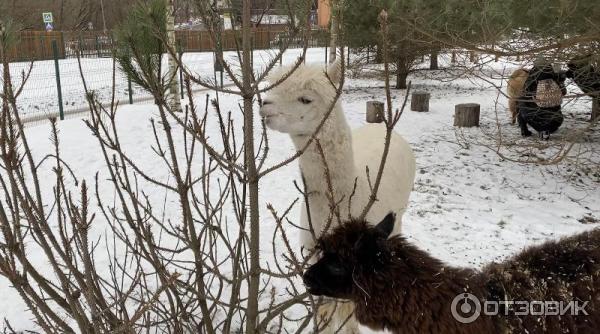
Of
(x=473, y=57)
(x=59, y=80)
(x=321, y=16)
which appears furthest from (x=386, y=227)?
(x=59, y=80)

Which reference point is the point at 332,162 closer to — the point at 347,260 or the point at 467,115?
the point at 347,260

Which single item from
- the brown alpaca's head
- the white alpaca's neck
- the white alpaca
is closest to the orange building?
the white alpaca

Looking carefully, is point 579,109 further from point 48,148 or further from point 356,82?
point 48,148

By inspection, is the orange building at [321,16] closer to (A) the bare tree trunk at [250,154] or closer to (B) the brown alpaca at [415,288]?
(A) the bare tree trunk at [250,154]

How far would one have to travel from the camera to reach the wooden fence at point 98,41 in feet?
4.60

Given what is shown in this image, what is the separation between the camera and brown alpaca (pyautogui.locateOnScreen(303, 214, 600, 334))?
1691mm

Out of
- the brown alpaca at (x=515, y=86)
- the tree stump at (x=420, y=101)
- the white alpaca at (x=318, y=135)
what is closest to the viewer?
the white alpaca at (x=318, y=135)

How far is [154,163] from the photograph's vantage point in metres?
7.23

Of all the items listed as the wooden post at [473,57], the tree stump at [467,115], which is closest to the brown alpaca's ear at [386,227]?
the wooden post at [473,57]

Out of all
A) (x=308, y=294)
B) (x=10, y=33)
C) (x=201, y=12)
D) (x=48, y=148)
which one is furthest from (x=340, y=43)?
(x=48, y=148)

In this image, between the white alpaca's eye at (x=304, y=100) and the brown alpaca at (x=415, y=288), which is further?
the white alpaca's eye at (x=304, y=100)

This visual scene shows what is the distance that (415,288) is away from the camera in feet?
5.59

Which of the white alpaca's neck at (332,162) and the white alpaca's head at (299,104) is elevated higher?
the white alpaca's head at (299,104)

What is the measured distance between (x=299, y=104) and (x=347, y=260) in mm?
1304
